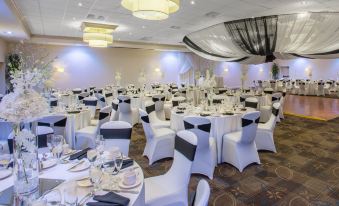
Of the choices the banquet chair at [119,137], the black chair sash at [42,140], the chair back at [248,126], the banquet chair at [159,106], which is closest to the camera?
the black chair sash at [42,140]

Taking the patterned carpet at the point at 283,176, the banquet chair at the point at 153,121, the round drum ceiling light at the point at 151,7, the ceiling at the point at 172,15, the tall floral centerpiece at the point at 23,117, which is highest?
the ceiling at the point at 172,15

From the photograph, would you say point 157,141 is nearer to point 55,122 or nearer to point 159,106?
point 55,122

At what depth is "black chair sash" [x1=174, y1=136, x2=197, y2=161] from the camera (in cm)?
236

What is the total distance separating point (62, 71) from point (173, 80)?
7.52 meters

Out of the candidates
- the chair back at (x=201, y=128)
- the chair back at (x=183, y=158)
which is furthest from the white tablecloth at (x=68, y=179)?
the chair back at (x=201, y=128)

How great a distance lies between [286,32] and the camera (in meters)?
5.02

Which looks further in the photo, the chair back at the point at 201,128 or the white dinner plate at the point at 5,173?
the chair back at the point at 201,128

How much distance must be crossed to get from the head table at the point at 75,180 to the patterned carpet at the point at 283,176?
63.9 inches

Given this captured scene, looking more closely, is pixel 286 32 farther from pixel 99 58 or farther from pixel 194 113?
pixel 99 58

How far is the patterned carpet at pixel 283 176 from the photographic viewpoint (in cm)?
314

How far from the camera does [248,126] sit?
391 centimetres

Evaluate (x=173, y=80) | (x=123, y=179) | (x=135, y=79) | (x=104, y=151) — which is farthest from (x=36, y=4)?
(x=173, y=80)

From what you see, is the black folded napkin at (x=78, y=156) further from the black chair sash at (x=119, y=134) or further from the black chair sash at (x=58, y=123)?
the black chair sash at (x=58, y=123)

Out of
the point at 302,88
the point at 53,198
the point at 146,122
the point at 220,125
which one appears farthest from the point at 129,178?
the point at 302,88
